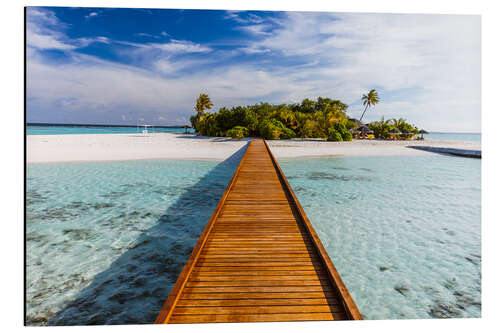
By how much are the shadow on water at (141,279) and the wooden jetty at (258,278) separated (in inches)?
42.3

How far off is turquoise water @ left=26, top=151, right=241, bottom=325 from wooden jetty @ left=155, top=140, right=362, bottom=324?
113 centimetres

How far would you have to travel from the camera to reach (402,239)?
4.98m

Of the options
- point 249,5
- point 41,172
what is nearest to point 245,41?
point 249,5

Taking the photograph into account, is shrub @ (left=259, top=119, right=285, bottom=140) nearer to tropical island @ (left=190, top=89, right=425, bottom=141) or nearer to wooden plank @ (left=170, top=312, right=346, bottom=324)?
tropical island @ (left=190, top=89, right=425, bottom=141)

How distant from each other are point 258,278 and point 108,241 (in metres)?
3.75

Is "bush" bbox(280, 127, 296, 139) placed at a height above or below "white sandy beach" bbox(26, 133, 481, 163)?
above

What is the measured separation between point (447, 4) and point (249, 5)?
3204mm

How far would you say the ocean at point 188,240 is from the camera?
125 inches

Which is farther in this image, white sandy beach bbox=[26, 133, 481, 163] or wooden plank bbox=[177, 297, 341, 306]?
white sandy beach bbox=[26, 133, 481, 163]

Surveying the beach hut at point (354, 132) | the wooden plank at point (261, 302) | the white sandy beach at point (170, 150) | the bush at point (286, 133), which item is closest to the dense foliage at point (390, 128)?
the beach hut at point (354, 132)

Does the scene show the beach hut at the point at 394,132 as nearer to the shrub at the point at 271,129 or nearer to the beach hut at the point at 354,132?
the beach hut at the point at 354,132

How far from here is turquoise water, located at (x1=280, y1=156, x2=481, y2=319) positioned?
10.7 ft

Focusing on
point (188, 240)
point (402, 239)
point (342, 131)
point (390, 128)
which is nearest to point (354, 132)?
point (342, 131)

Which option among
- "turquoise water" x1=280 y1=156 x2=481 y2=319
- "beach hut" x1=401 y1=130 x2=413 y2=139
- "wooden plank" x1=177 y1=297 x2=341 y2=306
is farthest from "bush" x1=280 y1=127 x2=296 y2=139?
"wooden plank" x1=177 y1=297 x2=341 y2=306
